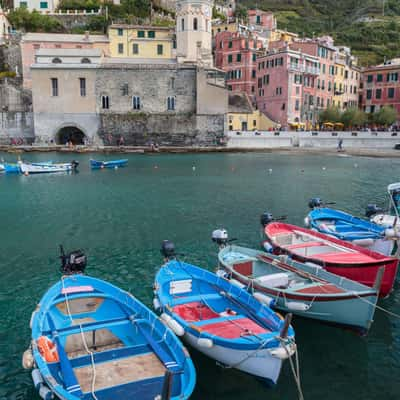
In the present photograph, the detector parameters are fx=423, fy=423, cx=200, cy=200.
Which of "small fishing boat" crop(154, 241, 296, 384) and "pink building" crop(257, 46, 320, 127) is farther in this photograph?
"pink building" crop(257, 46, 320, 127)

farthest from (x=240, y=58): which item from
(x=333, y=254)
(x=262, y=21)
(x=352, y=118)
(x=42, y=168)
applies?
(x=333, y=254)

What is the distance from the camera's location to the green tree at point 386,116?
59.9 meters

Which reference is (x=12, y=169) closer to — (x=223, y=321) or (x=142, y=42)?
(x=223, y=321)

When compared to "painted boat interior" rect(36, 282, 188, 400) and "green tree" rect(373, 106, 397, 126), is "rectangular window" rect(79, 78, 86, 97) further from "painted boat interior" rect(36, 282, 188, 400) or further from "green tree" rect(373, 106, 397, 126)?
"painted boat interior" rect(36, 282, 188, 400)

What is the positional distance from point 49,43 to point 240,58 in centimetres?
2825

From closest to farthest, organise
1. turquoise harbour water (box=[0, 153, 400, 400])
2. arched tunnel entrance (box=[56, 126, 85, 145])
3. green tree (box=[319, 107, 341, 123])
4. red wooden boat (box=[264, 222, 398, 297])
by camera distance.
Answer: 1. turquoise harbour water (box=[0, 153, 400, 400])
2. red wooden boat (box=[264, 222, 398, 297])
3. arched tunnel entrance (box=[56, 126, 85, 145])
4. green tree (box=[319, 107, 341, 123])

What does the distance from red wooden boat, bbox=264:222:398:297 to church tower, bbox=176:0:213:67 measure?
49350 millimetres

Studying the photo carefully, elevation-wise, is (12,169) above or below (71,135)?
below

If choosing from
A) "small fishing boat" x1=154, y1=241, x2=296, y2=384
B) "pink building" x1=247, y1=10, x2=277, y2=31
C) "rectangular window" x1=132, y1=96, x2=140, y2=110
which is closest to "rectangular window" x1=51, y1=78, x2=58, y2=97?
"rectangular window" x1=132, y1=96, x2=140, y2=110

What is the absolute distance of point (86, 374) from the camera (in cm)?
691

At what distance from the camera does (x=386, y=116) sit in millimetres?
59844

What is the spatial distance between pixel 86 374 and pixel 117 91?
52.6 metres

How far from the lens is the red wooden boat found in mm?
10896

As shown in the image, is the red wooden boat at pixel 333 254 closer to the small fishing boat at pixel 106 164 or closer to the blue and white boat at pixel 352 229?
the blue and white boat at pixel 352 229
